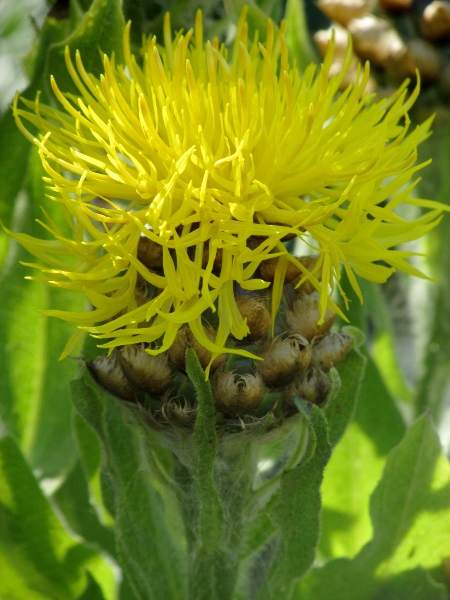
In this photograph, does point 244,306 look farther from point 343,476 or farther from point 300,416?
point 343,476

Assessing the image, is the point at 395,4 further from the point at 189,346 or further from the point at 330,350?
the point at 189,346

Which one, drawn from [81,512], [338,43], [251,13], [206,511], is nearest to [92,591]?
[81,512]

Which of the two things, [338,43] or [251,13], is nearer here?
[251,13]

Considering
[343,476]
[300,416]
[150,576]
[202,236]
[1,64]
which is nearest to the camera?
[202,236]

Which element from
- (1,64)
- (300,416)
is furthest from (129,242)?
(1,64)

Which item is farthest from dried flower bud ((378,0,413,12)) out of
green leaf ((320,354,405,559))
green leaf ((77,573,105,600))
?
green leaf ((77,573,105,600))

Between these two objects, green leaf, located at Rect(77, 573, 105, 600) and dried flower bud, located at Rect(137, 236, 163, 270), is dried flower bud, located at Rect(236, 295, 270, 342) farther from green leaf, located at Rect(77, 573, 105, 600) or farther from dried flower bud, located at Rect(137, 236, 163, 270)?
green leaf, located at Rect(77, 573, 105, 600)
